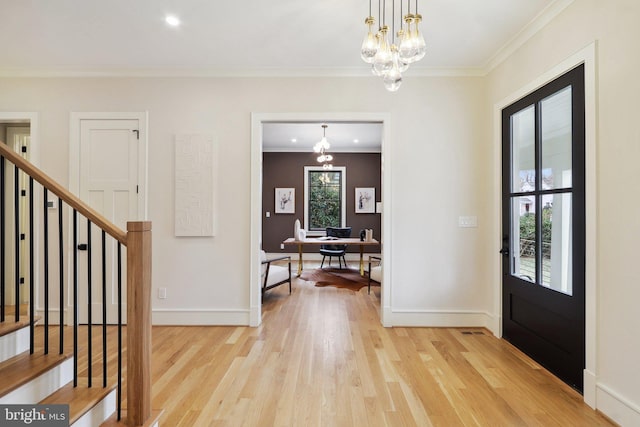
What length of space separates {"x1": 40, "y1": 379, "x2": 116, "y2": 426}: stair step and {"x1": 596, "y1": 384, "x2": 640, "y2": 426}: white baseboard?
294cm

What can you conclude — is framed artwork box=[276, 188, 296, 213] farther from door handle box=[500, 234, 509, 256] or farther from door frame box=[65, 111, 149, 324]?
door handle box=[500, 234, 509, 256]

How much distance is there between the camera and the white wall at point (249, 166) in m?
3.56

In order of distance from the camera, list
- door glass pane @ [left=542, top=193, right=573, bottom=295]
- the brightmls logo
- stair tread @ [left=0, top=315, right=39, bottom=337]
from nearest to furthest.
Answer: the brightmls logo
stair tread @ [left=0, top=315, right=39, bottom=337]
door glass pane @ [left=542, top=193, right=573, bottom=295]

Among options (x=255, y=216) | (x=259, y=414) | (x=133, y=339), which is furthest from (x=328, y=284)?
(x=133, y=339)

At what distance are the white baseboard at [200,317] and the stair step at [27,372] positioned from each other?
1668 mm

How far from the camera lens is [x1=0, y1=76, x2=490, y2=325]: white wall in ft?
11.7

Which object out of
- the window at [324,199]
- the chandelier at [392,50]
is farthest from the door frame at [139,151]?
the window at [324,199]

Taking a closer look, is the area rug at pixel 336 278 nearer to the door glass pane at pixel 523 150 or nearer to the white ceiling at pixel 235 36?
the door glass pane at pixel 523 150

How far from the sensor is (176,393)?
225 centimetres

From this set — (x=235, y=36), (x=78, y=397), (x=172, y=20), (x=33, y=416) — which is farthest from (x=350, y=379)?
(x=172, y=20)

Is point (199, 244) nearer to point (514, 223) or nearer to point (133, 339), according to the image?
point (133, 339)

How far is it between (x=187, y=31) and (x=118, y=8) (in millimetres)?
515

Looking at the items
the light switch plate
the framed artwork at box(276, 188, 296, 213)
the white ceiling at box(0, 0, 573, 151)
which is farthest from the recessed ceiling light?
the framed artwork at box(276, 188, 296, 213)

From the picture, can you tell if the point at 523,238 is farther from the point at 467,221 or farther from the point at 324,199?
the point at 324,199
